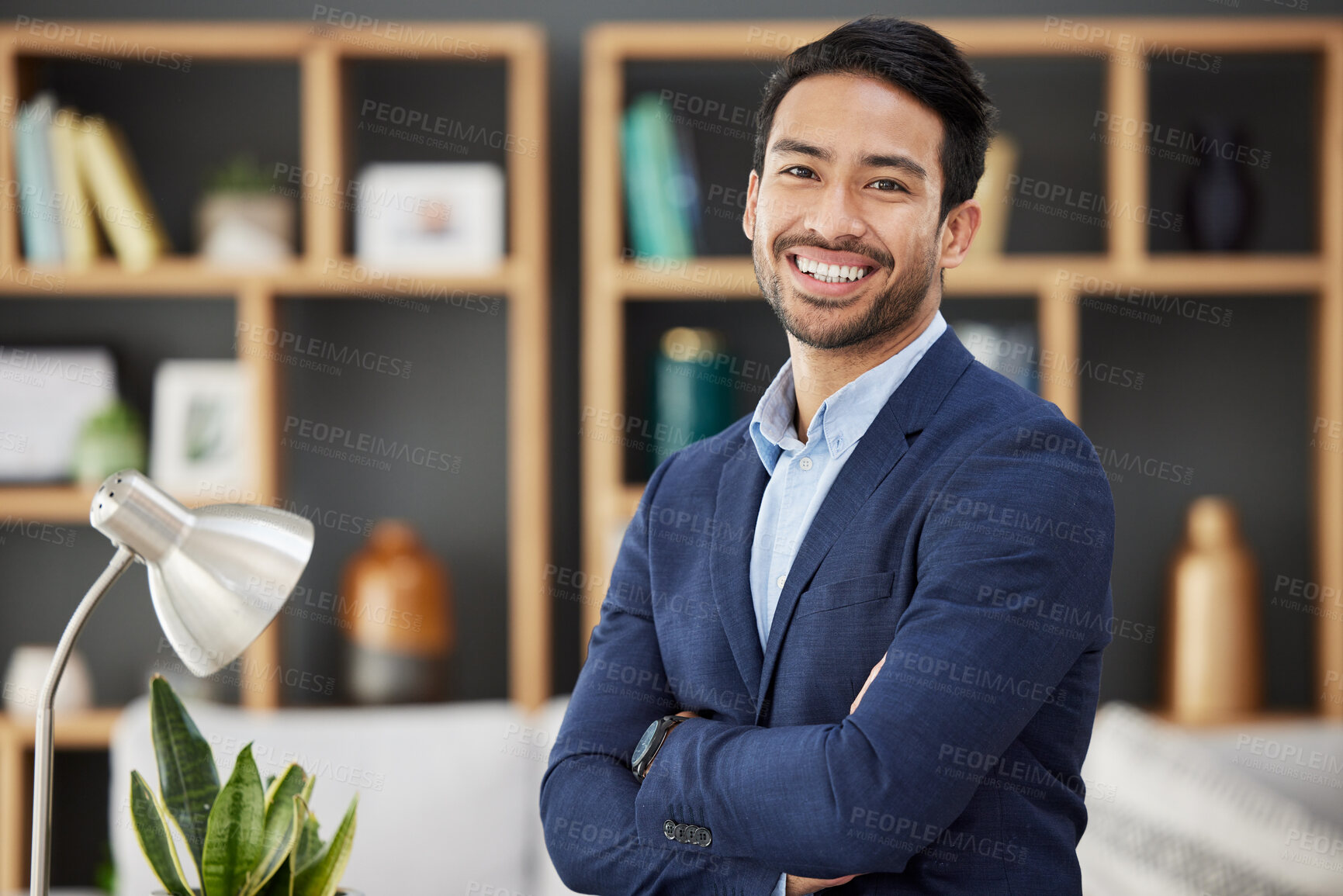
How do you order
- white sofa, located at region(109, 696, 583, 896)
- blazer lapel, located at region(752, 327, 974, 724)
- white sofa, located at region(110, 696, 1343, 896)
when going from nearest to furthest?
blazer lapel, located at region(752, 327, 974, 724) → white sofa, located at region(110, 696, 1343, 896) → white sofa, located at region(109, 696, 583, 896)

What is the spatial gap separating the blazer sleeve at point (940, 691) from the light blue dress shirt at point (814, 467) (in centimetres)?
15

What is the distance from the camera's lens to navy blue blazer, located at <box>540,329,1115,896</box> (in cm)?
110

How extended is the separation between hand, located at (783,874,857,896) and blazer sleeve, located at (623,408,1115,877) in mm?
36

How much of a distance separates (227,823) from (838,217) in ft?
2.75

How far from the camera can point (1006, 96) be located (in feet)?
9.98

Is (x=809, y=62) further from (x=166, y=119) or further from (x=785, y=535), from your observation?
(x=166, y=119)

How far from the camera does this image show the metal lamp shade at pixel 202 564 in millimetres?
1035

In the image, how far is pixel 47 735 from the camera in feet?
3.63
